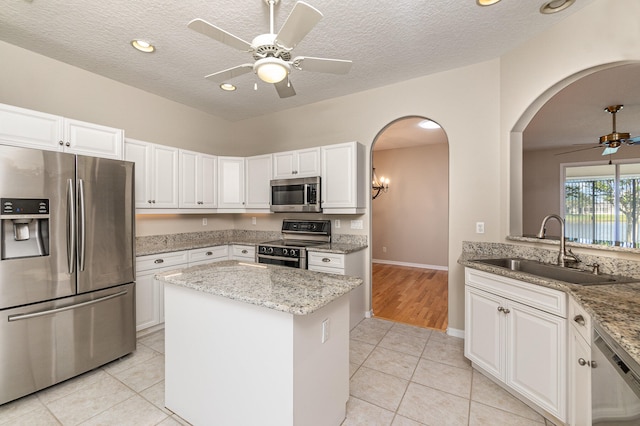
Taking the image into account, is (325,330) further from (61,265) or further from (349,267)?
(61,265)

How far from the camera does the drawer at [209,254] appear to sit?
348cm

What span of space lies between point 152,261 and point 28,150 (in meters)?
1.47

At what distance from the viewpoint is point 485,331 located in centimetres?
215

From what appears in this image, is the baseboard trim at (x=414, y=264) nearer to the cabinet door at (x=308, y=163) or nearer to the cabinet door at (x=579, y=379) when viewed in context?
the cabinet door at (x=308, y=163)

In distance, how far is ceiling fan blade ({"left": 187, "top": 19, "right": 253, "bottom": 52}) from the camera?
143 cm

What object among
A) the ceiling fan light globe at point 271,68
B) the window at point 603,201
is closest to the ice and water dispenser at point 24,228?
the ceiling fan light globe at point 271,68

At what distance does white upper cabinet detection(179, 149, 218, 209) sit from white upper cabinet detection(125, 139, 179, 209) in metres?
0.10

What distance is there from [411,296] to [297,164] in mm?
2764

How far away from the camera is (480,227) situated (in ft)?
9.45

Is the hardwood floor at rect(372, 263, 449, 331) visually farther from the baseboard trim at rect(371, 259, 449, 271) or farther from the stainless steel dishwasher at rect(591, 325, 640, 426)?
the stainless steel dishwasher at rect(591, 325, 640, 426)

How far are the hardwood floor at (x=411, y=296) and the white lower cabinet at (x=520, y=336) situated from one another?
3.53 feet

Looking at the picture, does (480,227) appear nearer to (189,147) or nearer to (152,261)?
(152,261)

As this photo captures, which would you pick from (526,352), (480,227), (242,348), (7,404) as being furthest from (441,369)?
(7,404)

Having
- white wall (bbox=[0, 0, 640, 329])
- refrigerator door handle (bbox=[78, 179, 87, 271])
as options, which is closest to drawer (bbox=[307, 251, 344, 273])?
white wall (bbox=[0, 0, 640, 329])
